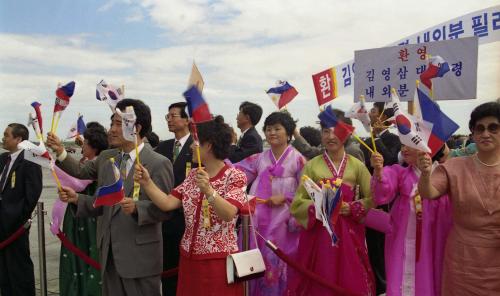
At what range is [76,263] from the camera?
4.63m

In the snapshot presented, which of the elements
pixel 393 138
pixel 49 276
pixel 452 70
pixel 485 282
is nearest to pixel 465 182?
pixel 485 282

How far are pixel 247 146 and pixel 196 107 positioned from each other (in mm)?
2427

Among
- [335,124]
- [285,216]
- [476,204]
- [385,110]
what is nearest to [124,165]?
[285,216]

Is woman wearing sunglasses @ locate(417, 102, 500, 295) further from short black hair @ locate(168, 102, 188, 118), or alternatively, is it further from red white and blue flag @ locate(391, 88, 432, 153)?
short black hair @ locate(168, 102, 188, 118)

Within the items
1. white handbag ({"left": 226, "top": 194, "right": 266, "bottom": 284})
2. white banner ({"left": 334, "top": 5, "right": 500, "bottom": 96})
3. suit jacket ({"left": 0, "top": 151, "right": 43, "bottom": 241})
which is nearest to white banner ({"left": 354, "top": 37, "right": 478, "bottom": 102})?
white banner ({"left": 334, "top": 5, "right": 500, "bottom": 96})

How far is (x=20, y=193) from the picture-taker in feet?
16.7

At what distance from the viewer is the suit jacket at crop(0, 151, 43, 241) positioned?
5.04 metres

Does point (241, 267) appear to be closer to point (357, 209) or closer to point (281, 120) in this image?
point (357, 209)

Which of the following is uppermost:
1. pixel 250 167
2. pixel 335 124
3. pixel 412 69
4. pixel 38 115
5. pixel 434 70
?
pixel 412 69

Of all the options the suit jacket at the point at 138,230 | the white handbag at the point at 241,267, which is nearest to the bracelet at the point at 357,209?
the white handbag at the point at 241,267

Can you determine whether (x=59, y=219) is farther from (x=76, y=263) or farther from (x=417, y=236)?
(x=417, y=236)

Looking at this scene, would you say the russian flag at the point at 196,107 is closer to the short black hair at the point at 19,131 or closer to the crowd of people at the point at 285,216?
the crowd of people at the point at 285,216

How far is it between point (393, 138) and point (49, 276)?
15.2 ft

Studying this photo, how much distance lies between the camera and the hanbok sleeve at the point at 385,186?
11.2 ft
